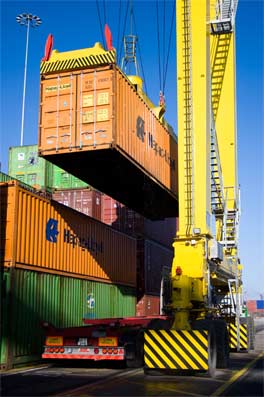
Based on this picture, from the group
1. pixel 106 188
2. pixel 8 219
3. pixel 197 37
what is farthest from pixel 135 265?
pixel 197 37

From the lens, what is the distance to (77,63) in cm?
1384

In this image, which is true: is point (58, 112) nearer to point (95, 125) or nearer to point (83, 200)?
point (95, 125)

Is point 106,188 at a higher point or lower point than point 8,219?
higher

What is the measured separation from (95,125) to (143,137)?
2474 millimetres

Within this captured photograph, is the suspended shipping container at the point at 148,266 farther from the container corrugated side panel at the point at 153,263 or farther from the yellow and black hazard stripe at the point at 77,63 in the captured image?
the yellow and black hazard stripe at the point at 77,63

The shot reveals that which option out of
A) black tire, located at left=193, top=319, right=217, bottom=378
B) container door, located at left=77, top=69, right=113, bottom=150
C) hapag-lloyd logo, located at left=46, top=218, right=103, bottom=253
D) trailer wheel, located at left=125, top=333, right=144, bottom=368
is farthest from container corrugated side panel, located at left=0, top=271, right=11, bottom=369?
black tire, located at left=193, top=319, right=217, bottom=378

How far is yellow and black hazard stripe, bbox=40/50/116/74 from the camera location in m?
13.5

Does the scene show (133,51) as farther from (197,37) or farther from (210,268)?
(210,268)

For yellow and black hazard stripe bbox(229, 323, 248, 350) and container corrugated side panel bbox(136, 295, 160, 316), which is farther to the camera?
container corrugated side panel bbox(136, 295, 160, 316)

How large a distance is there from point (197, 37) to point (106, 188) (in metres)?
6.27

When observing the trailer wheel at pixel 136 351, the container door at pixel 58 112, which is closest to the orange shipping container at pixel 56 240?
the container door at pixel 58 112

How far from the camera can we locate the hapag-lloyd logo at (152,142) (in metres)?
15.0

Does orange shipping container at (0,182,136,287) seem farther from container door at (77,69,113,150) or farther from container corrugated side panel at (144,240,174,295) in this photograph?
container corrugated side panel at (144,240,174,295)

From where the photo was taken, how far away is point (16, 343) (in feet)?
42.5
